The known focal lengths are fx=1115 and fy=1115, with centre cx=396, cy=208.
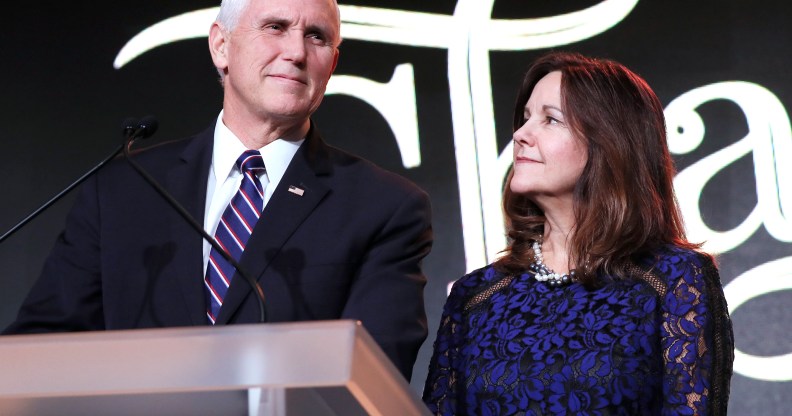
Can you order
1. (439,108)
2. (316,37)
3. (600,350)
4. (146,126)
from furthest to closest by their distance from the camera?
(439,108) → (316,37) → (600,350) → (146,126)

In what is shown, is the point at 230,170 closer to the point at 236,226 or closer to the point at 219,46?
the point at 236,226

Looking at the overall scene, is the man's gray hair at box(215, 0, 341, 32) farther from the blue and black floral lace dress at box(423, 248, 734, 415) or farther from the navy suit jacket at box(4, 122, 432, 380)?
the blue and black floral lace dress at box(423, 248, 734, 415)

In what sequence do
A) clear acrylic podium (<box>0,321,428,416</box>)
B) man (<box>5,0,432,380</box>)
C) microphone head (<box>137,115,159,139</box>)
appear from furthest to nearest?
1. man (<box>5,0,432,380</box>)
2. microphone head (<box>137,115,159,139</box>)
3. clear acrylic podium (<box>0,321,428,416</box>)

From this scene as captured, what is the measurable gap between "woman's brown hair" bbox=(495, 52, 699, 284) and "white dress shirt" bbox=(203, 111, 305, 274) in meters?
0.55

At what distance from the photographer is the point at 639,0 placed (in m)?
3.69

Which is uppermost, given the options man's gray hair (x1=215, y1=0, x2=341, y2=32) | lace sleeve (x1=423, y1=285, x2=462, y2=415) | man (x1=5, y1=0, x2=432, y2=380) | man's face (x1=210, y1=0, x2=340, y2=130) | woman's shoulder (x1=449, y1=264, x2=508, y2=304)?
man's gray hair (x1=215, y1=0, x2=341, y2=32)

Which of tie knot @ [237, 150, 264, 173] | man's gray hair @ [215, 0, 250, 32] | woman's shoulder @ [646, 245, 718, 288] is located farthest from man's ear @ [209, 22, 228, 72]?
woman's shoulder @ [646, 245, 718, 288]

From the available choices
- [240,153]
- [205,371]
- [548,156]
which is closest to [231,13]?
[240,153]

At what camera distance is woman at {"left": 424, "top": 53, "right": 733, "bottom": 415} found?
2.11 meters

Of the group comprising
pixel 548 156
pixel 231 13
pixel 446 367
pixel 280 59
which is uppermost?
pixel 231 13

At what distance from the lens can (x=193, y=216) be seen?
6.78 feet

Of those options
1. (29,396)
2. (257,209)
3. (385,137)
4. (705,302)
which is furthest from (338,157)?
(385,137)

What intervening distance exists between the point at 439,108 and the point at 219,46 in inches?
58.0

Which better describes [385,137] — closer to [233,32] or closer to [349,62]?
[349,62]
